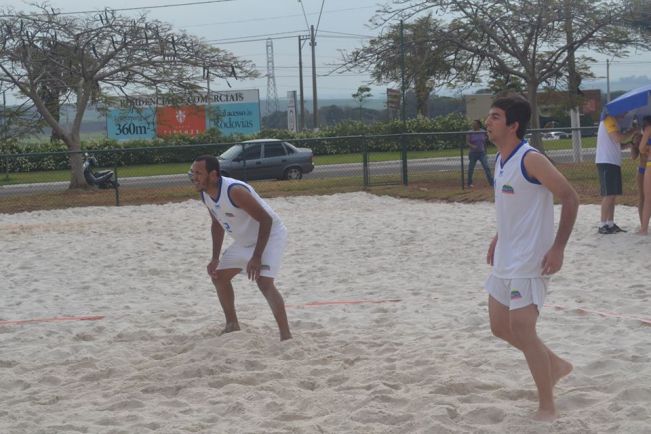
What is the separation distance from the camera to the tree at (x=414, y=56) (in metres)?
23.7

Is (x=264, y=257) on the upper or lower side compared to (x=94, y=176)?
lower

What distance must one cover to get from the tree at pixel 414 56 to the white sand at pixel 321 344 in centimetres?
1232

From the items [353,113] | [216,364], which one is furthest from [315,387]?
[353,113]

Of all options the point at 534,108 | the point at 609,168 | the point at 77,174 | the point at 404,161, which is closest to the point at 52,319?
the point at 609,168

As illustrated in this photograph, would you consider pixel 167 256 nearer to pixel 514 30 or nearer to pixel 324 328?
pixel 324 328

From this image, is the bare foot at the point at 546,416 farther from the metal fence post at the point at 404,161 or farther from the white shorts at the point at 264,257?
the metal fence post at the point at 404,161

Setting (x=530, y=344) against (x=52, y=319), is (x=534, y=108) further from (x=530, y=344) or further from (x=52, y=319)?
(x=530, y=344)

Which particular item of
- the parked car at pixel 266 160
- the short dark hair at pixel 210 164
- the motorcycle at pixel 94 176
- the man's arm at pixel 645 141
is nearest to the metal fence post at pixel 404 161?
the parked car at pixel 266 160

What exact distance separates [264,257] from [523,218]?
255 cm

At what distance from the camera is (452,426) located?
177 inches

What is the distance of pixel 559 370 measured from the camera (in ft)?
15.8

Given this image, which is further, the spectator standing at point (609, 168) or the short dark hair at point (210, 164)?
the spectator standing at point (609, 168)

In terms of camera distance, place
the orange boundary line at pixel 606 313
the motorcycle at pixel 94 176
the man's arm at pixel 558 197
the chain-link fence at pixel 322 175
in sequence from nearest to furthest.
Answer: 1. the man's arm at pixel 558 197
2. the orange boundary line at pixel 606 313
3. the chain-link fence at pixel 322 175
4. the motorcycle at pixel 94 176

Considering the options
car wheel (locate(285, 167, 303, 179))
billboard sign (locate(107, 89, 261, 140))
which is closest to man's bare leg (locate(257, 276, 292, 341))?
car wheel (locate(285, 167, 303, 179))
